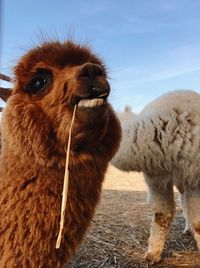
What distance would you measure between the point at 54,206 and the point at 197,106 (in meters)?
2.00

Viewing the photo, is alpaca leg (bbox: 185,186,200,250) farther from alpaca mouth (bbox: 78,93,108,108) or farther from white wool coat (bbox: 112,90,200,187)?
alpaca mouth (bbox: 78,93,108,108)

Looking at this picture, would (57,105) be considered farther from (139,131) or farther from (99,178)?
(139,131)

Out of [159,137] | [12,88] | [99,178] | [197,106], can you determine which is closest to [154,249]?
[159,137]

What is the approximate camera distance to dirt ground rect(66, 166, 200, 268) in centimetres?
375

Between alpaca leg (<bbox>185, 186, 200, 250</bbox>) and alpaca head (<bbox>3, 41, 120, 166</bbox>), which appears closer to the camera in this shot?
alpaca head (<bbox>3, 41, 120, 166</bbox>)

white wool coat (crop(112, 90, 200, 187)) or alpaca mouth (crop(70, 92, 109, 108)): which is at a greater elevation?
alpaca mouth (crop(70, 92, 109, 108))

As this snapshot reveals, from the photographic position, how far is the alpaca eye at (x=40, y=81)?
6.71 ft

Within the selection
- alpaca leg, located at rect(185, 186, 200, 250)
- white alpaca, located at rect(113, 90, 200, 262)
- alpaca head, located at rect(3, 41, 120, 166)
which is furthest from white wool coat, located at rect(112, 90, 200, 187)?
alpaca head, located at rect(3, 41, 120, 166)

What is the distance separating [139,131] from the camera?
3.55 meters

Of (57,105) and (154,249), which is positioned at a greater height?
(57,105)

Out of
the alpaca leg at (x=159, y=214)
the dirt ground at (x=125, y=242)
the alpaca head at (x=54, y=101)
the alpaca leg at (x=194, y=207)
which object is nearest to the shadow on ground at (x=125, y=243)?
the dirt ground at (x=125, y=242)

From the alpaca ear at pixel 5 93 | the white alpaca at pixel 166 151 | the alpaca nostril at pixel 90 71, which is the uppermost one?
the alpaca nostril at pixel 90 71

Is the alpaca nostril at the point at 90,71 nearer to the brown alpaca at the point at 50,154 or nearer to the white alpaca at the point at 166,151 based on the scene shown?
the brown alpaca at the point at 50,154

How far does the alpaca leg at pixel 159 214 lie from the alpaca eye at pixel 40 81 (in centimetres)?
194
